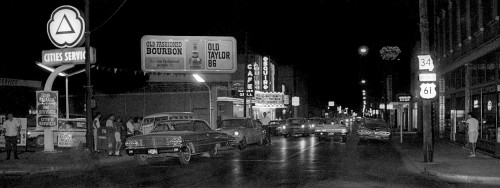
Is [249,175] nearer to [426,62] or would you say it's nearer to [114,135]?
[426,62]

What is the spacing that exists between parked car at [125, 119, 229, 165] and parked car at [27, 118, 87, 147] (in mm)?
4944

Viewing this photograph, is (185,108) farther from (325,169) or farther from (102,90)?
(325,169)

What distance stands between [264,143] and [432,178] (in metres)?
15.4

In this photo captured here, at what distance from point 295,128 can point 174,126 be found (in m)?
21.6

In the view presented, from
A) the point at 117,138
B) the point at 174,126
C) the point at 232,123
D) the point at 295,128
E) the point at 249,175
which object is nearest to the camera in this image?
the point at 249,175

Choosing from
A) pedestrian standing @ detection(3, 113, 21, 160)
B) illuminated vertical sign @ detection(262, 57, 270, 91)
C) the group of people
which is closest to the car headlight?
the group of people

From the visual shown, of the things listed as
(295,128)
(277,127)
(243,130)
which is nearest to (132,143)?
(243,130)

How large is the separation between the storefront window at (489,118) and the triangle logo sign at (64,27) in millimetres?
16457

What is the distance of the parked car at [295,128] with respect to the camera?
132 feet

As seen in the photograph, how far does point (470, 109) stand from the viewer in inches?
985

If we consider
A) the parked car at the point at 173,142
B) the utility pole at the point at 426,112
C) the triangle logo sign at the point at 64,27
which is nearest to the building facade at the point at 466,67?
the utility pole at the point at 426,112

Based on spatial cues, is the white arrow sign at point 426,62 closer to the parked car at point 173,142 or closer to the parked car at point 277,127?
the parked car at point 173,142

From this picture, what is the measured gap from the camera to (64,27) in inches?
894

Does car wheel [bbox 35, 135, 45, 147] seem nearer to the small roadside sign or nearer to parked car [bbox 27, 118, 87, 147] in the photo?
parked car [bbox 27, 118, 87, 147]
